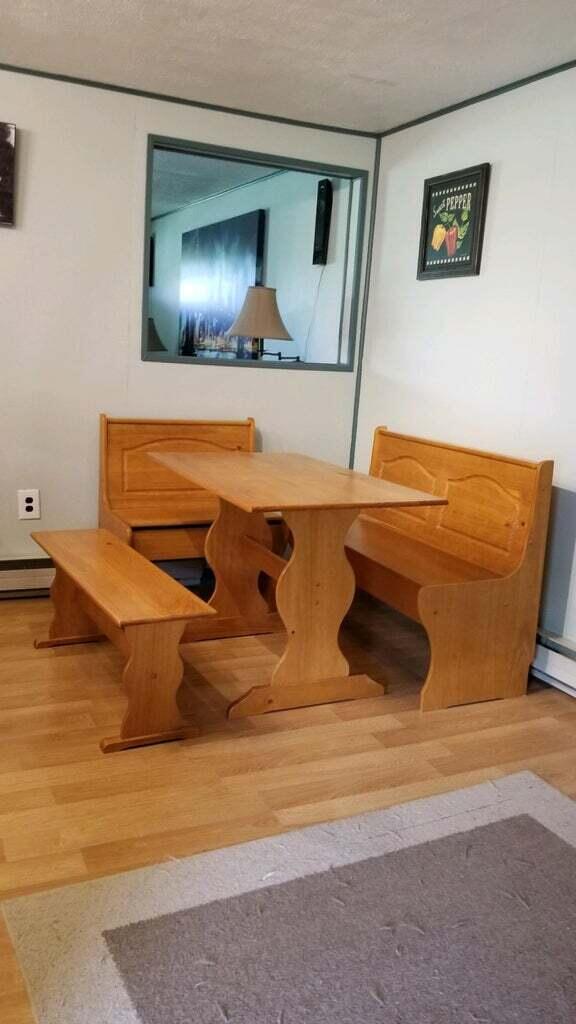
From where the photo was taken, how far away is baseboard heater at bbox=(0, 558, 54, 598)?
3.85 metres

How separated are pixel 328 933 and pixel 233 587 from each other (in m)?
1.89

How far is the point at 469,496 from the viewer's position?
11.0ft

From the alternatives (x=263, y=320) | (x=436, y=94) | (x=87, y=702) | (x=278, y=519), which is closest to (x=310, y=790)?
(x=87, y=702)

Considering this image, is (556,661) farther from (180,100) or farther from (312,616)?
(180,100)

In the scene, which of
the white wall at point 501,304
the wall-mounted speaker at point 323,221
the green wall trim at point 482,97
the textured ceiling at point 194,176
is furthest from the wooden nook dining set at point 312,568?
the textured ceiling at point 194,176

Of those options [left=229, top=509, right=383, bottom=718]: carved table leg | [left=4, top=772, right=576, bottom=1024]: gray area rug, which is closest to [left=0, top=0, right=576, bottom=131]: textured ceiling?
[left=229, top=509, right=383, bottom=718]: carved table leg

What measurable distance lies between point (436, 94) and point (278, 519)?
192 centimetres

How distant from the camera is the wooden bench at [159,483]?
3676mm

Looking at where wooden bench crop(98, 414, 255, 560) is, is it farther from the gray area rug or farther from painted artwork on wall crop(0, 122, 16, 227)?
the gray area rug

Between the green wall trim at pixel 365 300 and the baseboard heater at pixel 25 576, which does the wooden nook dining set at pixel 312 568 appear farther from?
the green wall trim at pixel 365 300

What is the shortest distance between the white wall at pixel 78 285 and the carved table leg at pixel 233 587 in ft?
2.57

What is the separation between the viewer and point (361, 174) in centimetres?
423

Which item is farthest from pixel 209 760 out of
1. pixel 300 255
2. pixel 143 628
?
pixel 300 255

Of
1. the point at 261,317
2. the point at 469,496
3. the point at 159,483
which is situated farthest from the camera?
the point at 261,317
